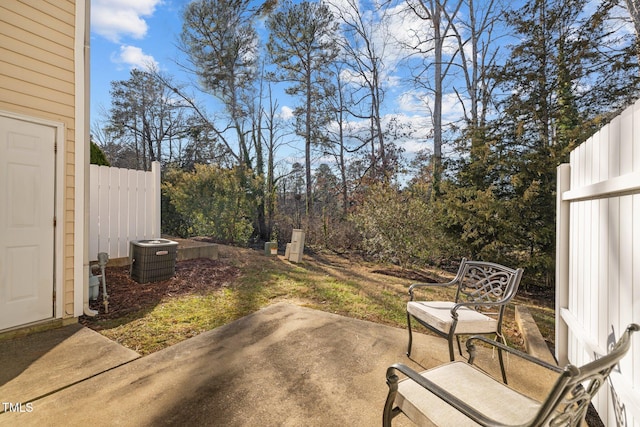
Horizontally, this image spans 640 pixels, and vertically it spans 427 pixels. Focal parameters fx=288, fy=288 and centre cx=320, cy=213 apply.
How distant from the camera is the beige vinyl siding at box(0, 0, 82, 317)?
262 centimetres

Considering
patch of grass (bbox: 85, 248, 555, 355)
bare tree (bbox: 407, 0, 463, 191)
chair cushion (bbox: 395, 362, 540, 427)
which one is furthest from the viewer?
bare tree (bbox: 407, 0, 463, 191)

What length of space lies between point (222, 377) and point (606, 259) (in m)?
2.46

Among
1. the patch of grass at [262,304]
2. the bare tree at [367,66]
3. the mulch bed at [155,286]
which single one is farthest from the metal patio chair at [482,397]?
the bare tree at [367,66]

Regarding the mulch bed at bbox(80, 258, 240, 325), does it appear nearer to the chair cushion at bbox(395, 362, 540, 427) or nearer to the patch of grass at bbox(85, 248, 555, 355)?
the patch of grass at bbox(85, 248, 555, 355)

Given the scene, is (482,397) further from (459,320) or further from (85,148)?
(85,148)

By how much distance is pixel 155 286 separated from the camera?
14.1ft

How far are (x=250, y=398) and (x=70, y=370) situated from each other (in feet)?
4.63

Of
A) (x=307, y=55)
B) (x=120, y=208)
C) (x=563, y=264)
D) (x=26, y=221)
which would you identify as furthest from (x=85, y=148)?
(x=307, y=55)

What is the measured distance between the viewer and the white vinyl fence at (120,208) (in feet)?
14.8

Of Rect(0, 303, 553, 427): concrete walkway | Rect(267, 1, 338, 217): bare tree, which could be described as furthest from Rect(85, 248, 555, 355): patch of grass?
Rect(267, 1, 338, 217): bare tree

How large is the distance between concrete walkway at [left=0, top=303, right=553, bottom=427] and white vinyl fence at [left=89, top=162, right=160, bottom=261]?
216 centimetres

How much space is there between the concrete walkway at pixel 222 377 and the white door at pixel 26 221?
0.34 meters

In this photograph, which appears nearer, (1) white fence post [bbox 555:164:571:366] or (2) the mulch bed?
(1) white fence post [bbox 555:164:571:366]

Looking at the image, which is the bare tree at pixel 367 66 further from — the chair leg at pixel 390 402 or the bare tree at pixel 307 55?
the chair leg at pixel 390 402
